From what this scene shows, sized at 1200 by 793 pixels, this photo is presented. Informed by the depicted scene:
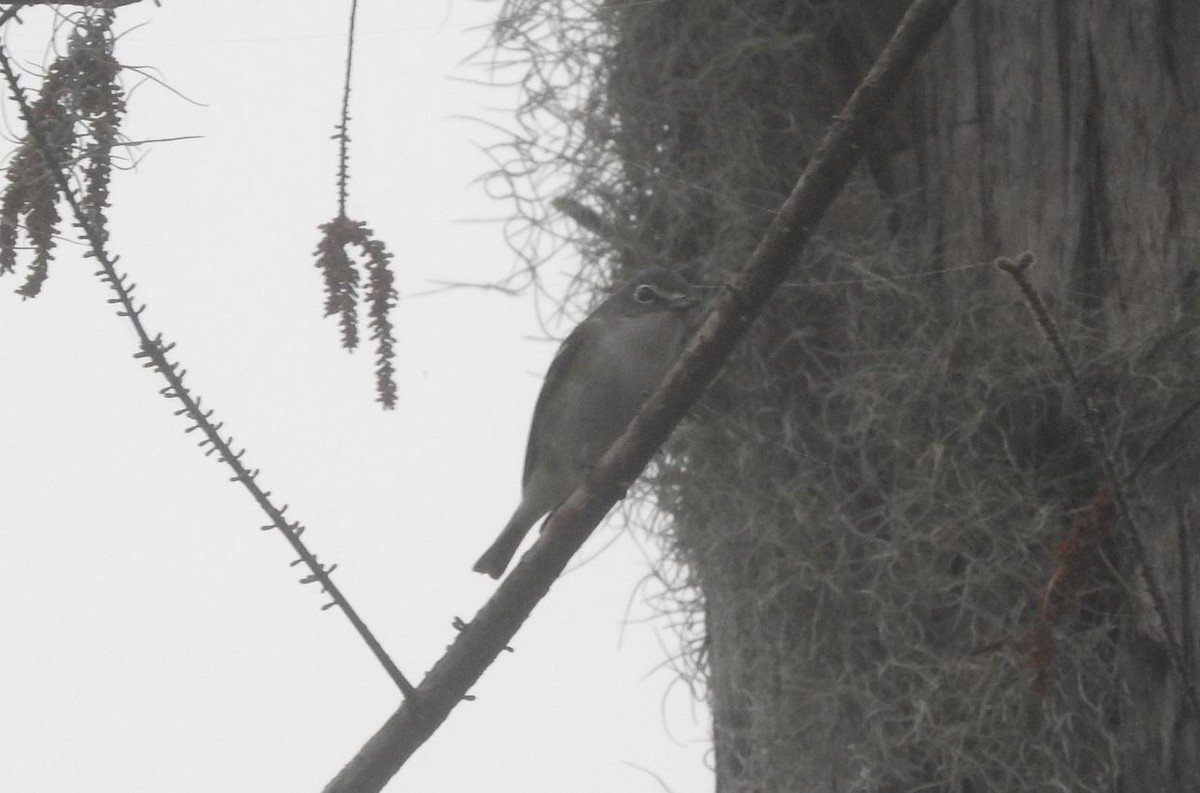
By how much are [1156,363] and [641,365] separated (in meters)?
1.09

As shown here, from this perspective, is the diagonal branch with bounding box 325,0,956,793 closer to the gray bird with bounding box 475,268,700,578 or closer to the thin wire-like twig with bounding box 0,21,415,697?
the thin wire-like twig with bounding box 0,21,415,697

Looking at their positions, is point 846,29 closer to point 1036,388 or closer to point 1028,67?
point 1028,67

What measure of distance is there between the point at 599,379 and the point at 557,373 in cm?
12

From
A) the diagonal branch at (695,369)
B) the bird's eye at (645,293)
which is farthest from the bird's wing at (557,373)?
the diagonal branch at (695,369)

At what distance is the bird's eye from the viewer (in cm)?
285

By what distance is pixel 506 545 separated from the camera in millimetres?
3266

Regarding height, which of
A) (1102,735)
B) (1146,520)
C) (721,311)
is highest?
(1146,520)

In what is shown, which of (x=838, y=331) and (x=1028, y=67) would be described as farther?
(x=838, y=331)

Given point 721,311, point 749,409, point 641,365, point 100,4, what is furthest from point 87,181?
point 641,365

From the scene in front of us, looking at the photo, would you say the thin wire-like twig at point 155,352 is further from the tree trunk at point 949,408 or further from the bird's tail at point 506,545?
the bird's tail at point 506,545

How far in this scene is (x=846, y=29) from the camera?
281cm

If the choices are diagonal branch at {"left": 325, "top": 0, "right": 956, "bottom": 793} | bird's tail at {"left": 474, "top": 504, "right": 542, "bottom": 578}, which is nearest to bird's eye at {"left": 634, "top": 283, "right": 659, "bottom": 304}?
bird's tail at {"left": 474, "top": 504, "right": 542, "bottom": 578}

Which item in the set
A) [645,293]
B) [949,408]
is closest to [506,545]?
[645,293]

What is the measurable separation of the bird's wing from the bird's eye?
159 millimetres
